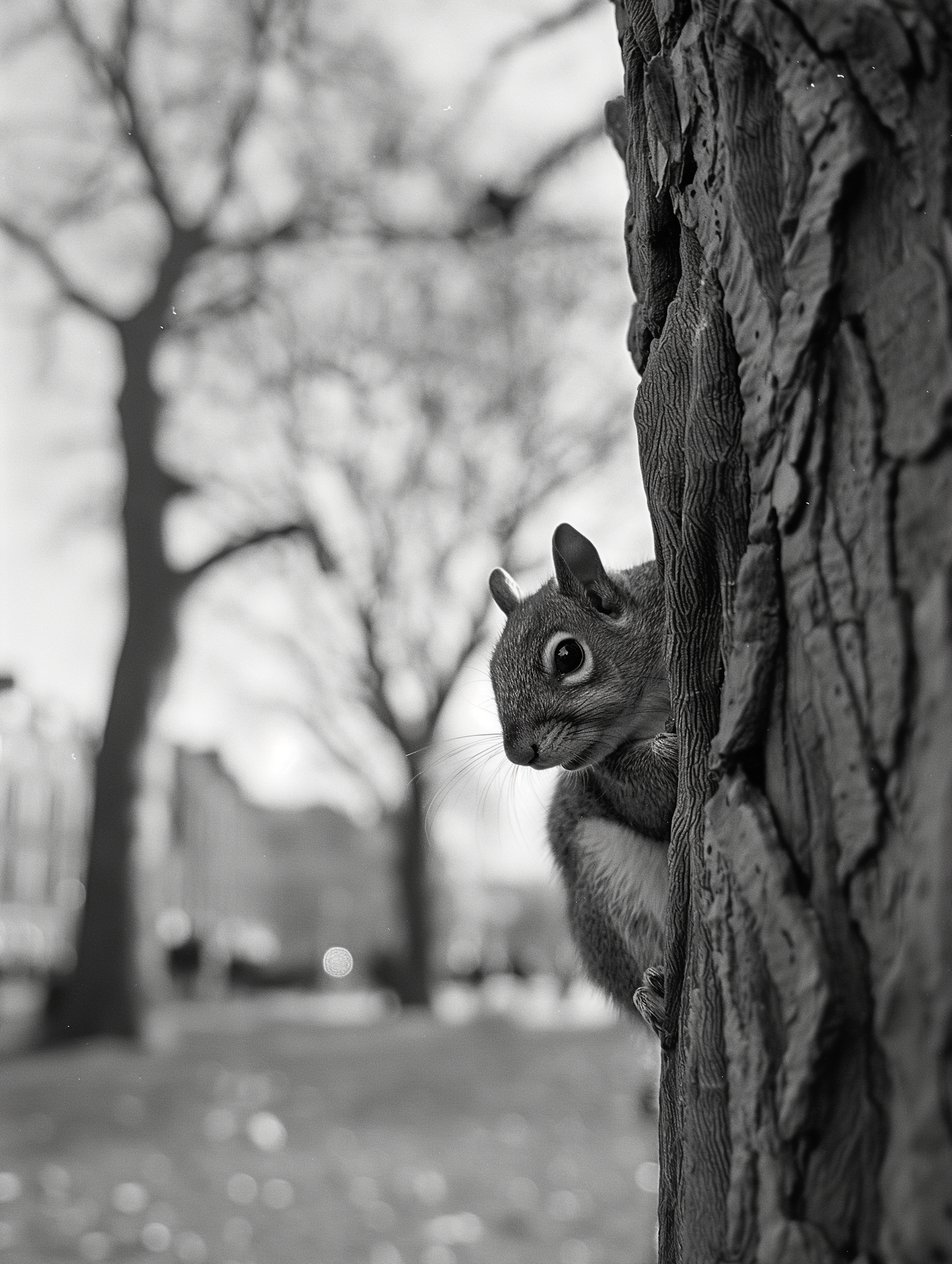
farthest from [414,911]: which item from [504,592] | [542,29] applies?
[504,592]

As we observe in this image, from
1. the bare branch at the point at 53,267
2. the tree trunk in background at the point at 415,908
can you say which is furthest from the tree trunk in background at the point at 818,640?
the tree trunk in background at the point at 415,908

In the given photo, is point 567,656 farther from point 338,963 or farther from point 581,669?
point 338,963

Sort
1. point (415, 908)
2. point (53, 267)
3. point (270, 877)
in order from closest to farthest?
point (53, 267) → point (415, 908) → point (270, 877)

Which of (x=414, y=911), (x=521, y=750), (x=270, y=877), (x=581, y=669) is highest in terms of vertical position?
(x=581, y=669)

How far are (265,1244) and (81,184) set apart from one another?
9525mm

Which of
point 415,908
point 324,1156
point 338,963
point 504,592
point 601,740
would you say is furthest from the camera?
point 338,963

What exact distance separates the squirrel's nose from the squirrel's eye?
0.13 meters

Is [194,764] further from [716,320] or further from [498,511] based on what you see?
[716,320]

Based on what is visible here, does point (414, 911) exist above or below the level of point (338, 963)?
above

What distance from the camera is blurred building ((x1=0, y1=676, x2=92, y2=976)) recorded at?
16.2 m

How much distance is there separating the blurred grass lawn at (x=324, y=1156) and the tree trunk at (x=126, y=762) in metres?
0.64

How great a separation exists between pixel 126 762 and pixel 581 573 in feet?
28.9

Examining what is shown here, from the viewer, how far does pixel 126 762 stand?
10133 mm

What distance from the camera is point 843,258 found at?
1163 mm
